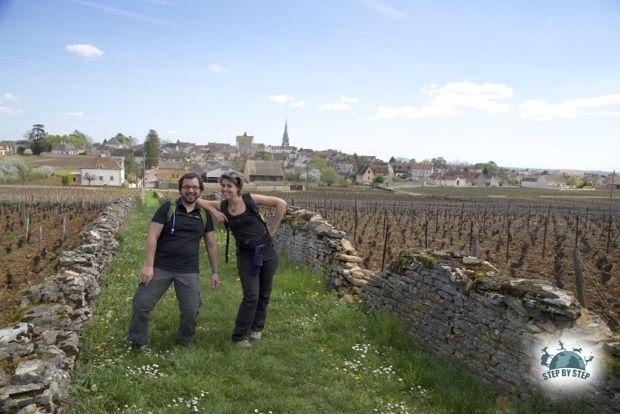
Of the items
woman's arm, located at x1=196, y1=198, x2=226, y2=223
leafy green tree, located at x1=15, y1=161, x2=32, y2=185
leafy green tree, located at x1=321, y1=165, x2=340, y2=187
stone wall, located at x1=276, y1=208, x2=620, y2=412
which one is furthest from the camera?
leafy green tree, located at x1=321, y1=165, x2=340, y2=187

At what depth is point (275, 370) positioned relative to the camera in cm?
497

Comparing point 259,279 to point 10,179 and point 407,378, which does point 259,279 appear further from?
point 10,179

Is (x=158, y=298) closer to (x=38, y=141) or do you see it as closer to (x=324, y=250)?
(x=324, y=250)

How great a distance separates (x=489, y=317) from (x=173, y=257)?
143 inches

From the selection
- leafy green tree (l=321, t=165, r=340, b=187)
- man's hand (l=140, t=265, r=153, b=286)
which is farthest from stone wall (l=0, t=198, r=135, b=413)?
leafy green tree (l=321, t=165, r=340, b=187)

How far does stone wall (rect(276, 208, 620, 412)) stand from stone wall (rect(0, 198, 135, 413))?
4.29 m

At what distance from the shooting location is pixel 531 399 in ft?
14.9

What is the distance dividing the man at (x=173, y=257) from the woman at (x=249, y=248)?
26 cm

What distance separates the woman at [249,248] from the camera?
5.33 meters

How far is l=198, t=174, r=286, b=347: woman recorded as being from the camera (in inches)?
210

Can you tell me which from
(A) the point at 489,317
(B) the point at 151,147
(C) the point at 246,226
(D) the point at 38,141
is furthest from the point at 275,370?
(D) the point at 38,141

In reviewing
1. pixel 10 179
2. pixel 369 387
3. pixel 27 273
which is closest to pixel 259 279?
pixel 369 387

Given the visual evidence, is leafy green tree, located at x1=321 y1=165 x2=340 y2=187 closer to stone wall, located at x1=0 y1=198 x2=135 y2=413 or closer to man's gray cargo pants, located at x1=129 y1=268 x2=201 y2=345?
stone wall, located at x1=0 y1=198 x2=135 y2=413

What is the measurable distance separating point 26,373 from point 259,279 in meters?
2.61
